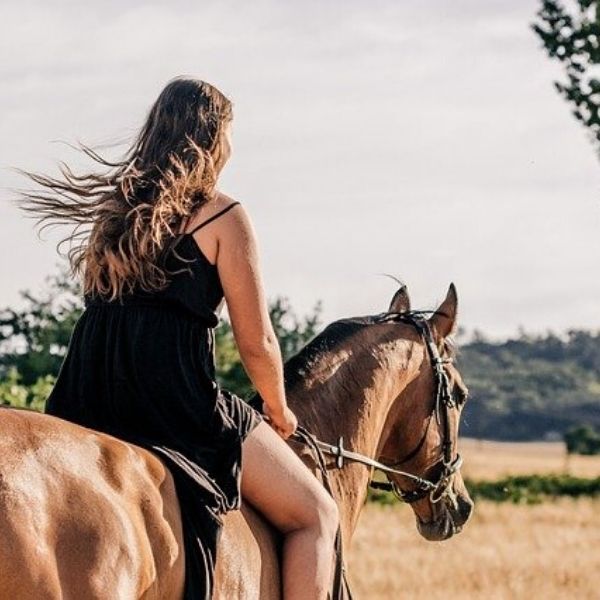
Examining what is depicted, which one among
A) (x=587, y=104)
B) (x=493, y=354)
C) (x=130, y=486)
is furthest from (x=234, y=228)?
(x=493, y=354)

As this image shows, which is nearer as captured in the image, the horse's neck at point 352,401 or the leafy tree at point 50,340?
the horse's neck at point 352,401

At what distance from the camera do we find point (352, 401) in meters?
7.38

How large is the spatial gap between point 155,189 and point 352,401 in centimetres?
175

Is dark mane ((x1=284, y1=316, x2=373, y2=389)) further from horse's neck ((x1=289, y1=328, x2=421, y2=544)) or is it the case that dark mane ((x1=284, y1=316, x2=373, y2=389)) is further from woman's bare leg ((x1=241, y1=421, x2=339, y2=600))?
woman's bare leg ((x1=241, y1=421, x2=339, y2=600))

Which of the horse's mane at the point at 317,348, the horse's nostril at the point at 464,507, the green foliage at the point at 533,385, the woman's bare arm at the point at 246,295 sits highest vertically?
the woman's bare arm at the point at 246,295

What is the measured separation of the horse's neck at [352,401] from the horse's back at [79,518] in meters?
1.68

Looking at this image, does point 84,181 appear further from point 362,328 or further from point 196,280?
point 362,328

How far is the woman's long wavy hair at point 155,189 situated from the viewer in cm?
596

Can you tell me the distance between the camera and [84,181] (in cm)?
619

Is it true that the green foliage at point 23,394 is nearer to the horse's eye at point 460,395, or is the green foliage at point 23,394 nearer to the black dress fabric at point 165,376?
the horse's eye at point 460,395

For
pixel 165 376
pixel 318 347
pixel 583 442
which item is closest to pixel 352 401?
pixel 318 347

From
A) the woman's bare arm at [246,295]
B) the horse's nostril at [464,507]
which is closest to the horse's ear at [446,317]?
the horse's nostril at [464,507]

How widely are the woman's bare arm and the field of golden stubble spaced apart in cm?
1066

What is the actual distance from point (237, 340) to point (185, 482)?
637mm
